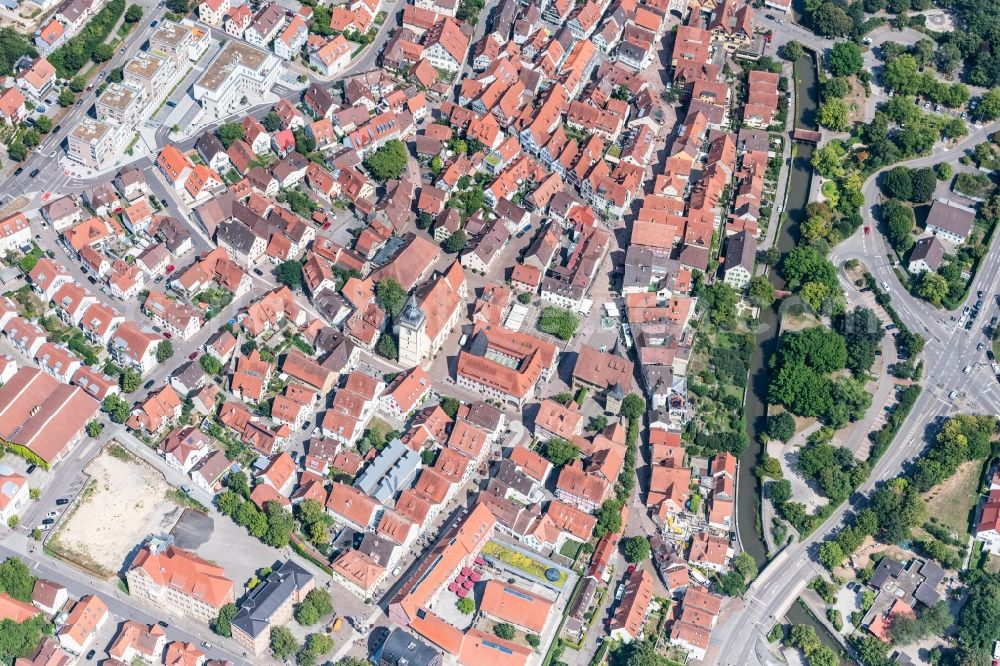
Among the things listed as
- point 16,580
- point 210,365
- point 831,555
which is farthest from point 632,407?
point 16,580

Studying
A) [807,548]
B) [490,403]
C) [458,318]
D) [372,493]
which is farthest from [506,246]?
[807,548]

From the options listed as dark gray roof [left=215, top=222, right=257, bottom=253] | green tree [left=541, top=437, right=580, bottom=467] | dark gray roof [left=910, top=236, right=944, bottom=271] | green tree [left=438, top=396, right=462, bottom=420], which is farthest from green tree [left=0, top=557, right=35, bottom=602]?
dark gray roof [left=910, top=236, right=944, bottom=271]

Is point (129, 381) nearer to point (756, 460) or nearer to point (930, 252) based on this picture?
point (756, 460)

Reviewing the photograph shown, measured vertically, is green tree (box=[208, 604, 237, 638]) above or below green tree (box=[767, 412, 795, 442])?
below

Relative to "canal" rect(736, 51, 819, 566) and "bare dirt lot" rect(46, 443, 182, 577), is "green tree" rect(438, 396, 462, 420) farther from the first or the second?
"canal" rect(736, 51, 819, 566)

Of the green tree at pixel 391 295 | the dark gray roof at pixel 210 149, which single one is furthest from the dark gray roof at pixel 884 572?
the dark gray roof at pixel 210 149

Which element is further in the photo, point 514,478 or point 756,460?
point 756,460

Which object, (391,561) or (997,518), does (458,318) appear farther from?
(997,518)

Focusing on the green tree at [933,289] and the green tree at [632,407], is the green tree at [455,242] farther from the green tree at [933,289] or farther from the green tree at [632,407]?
the green tree at [933,289]
